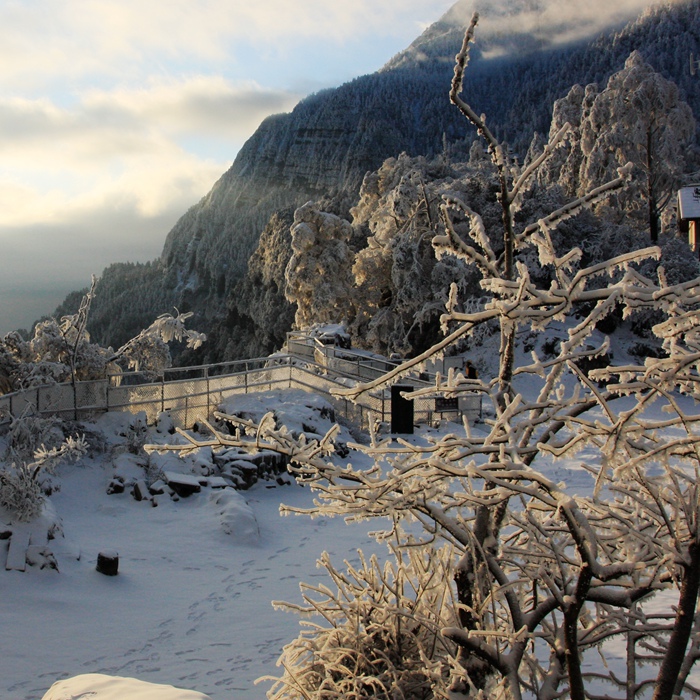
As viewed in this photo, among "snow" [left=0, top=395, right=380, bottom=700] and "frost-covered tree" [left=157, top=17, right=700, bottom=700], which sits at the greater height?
"frost-covered tree" [left=157, top=17, right=700, bottom=700]

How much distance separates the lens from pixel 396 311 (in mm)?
29953

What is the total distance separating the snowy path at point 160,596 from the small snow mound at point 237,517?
0.13m

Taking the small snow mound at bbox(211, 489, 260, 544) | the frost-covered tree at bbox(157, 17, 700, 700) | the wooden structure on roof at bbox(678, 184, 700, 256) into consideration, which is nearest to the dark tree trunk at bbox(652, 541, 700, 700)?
the frost-covered tree at bbox(157, 17, 700, 700)

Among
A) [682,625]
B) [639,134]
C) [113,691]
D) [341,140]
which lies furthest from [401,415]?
[341,140]

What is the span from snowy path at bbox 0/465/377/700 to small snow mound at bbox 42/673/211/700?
1520mm

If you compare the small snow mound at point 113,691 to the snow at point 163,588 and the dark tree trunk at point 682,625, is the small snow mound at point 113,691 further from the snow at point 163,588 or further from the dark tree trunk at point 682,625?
the dark tree trunk at point 682,625

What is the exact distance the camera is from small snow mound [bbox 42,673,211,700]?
14.1 ft

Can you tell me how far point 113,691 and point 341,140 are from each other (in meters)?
143

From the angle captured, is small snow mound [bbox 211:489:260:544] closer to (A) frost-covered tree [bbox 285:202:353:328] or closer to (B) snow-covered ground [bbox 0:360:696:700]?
(B) snow-covered ground [bbox 0:360:696:700]

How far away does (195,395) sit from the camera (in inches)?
633

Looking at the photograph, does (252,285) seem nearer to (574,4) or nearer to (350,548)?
(350,548)

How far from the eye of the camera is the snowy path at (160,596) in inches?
257

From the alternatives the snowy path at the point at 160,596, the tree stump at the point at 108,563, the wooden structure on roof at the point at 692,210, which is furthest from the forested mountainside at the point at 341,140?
the tree stump at the point at 108,563

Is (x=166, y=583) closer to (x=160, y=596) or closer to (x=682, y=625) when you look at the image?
(x=160, y=596)
